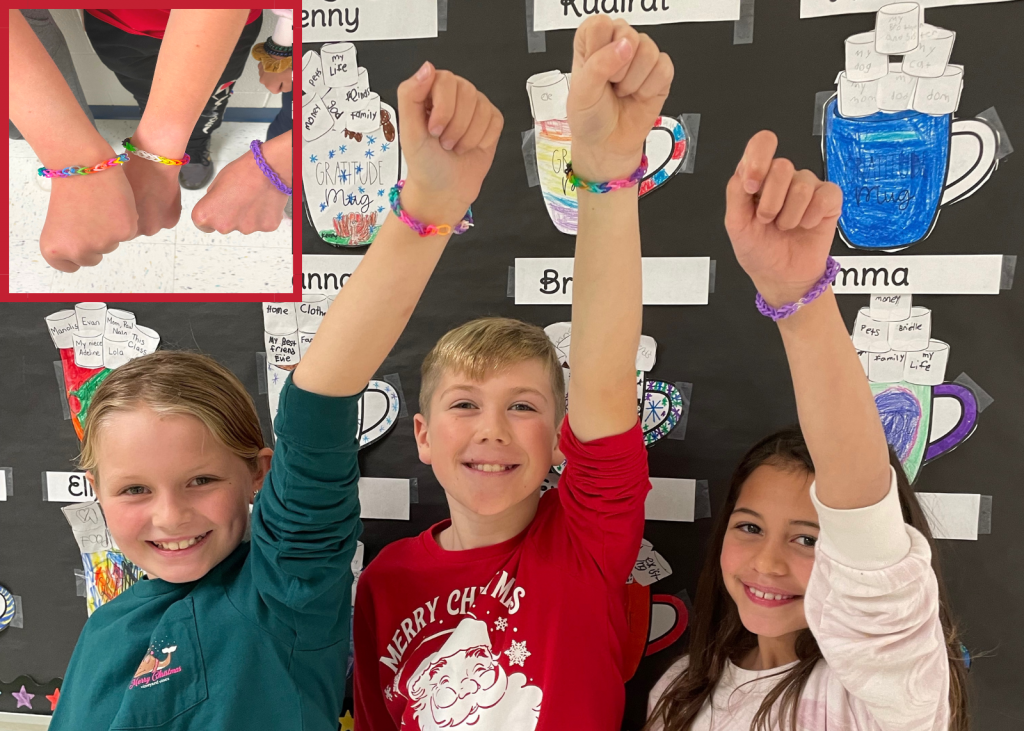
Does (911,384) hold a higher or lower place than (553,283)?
lower

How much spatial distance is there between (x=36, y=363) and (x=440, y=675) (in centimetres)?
86

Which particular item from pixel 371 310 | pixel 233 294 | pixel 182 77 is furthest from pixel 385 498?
pixel 182 77

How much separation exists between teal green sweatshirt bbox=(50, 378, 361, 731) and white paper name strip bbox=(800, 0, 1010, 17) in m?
0.78

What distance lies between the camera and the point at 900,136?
3.19 ft

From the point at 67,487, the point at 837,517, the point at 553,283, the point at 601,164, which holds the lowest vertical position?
the point at 67,487

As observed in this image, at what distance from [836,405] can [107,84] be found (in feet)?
3.66

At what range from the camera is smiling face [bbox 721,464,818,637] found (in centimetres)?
84

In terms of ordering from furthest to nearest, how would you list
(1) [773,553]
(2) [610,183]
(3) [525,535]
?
(3) [525,535]
(1) [773,553]
(2) [610,183]

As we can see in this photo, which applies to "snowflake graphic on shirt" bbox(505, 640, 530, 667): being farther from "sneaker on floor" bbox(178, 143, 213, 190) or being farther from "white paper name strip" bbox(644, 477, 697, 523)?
"sneaker on floor" bbox(178, 143, 213, 190)

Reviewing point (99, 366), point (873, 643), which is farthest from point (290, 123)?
point (873, 643)

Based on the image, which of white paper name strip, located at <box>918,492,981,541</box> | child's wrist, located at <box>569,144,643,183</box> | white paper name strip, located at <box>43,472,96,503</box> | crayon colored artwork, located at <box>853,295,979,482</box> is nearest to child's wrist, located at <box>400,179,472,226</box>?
child's wrist, located at <box>569,144,643,183</box>

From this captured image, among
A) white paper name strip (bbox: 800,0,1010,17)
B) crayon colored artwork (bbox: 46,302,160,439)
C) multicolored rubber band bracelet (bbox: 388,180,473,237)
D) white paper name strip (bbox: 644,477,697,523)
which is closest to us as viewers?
multicolored rubber band bracelet (bbox: 388,180,473,237)

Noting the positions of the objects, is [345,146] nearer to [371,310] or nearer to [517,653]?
[371,310]

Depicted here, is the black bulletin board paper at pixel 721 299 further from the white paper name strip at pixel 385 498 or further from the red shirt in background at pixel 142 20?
the red shirt in background at pixel 142 20
